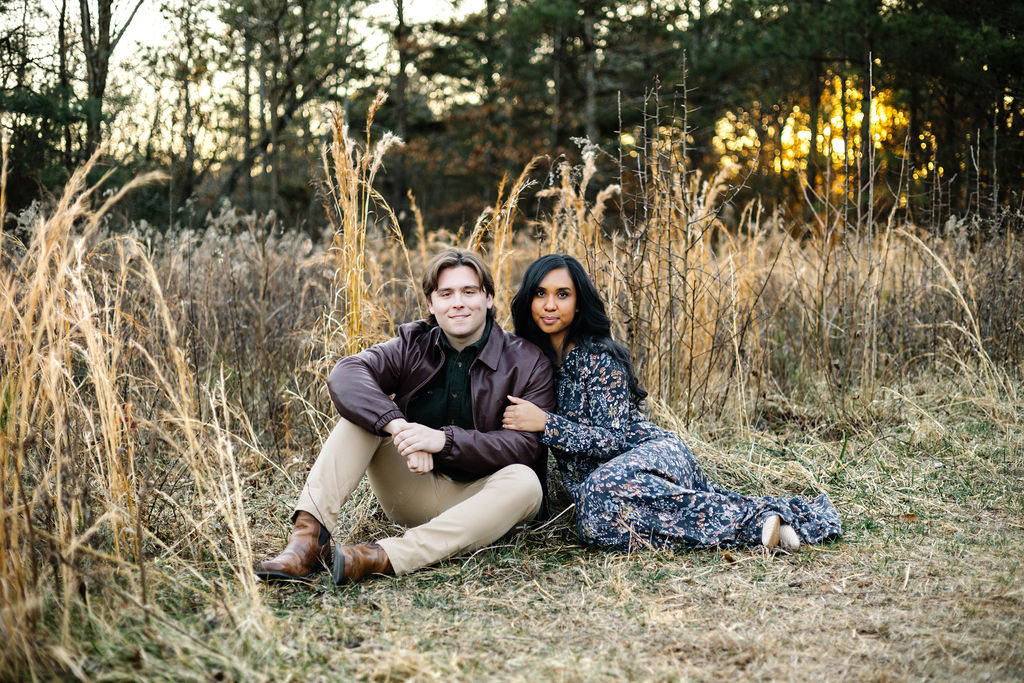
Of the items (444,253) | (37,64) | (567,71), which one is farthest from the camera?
(567,71)

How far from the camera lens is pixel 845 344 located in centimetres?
391

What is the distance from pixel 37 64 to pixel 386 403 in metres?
4.20

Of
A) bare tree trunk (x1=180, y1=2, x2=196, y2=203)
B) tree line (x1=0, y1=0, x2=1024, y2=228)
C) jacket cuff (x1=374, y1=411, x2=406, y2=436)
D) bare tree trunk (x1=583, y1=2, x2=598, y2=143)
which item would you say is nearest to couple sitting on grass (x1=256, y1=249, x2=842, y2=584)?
jacket cuff (x1=374, y1=411, x2=406, y2=436)

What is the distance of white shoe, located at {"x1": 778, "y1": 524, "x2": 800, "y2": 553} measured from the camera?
2.28 metres

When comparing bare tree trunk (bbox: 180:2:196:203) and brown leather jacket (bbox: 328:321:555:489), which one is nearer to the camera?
brown leather jacket (bbox: 328:321:555:489)

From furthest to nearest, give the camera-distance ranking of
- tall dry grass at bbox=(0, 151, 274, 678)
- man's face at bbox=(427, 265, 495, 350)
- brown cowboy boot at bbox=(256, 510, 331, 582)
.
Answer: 1. man's face at bbox=(427, 265, 495, 350)
2. brown cowboy boot at bbox=(256, 510, 331, 582)
3. tall dry grass at bbox=(0, 151, 274, 678)

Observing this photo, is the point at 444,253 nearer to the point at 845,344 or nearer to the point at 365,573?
the point at 365,573

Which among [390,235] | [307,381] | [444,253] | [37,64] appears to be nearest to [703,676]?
[444,253]

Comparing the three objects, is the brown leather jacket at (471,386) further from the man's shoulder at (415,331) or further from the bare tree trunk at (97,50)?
the bare tree trunk at (97,50)

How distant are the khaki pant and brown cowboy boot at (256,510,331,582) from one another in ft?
0.11

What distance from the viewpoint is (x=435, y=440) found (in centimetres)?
222

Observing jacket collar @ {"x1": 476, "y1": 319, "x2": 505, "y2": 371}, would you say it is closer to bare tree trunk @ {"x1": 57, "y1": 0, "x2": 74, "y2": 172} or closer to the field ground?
the field ground

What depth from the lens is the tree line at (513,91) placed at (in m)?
5.07

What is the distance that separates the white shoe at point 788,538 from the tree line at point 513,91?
1.67m
